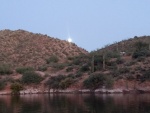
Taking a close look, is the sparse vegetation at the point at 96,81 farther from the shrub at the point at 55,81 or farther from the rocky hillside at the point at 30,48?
the rocky hillside at the point at 30,48

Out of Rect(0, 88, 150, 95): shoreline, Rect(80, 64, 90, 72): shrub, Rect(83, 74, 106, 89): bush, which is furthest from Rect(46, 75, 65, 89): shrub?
Rect(83, 74, 106, 89): bush

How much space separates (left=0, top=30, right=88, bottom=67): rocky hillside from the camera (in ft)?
287

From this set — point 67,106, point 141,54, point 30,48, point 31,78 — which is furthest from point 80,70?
point 30,48

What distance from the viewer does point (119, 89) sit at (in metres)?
51.0

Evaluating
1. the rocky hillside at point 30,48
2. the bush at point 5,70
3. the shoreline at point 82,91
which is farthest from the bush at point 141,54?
the rocky hillside at point 30,48

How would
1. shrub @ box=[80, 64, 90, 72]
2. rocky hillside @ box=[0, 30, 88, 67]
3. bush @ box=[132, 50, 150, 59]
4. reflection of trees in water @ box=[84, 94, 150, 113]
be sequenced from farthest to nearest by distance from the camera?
rocky hillside @ box=[0, 30, 88, 67] < shrub @ box=[80, 64, 90, 72] < bush @ box=[132, 50, 150, 59] < reflection of trees in water @ box=[84, 94, 150, 113]

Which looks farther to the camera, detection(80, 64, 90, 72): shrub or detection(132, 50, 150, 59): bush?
detection(80, 64, 90, 72): shrub

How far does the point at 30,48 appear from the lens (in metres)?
93.6

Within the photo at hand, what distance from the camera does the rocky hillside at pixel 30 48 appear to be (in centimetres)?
8756

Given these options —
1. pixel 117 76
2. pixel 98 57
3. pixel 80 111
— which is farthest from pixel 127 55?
pixel 80 111

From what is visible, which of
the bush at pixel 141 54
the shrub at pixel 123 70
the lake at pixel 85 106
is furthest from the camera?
the bush at pixel 141 54

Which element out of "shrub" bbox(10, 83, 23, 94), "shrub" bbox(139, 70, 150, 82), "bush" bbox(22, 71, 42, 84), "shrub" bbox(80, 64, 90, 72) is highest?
"shrub" bbox(80, 64, 90, 72)

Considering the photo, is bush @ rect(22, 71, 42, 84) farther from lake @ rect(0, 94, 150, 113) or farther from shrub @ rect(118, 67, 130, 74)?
lake @ rect(0, 94, 150, 113)

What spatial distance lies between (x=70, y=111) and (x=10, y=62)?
60079mm
